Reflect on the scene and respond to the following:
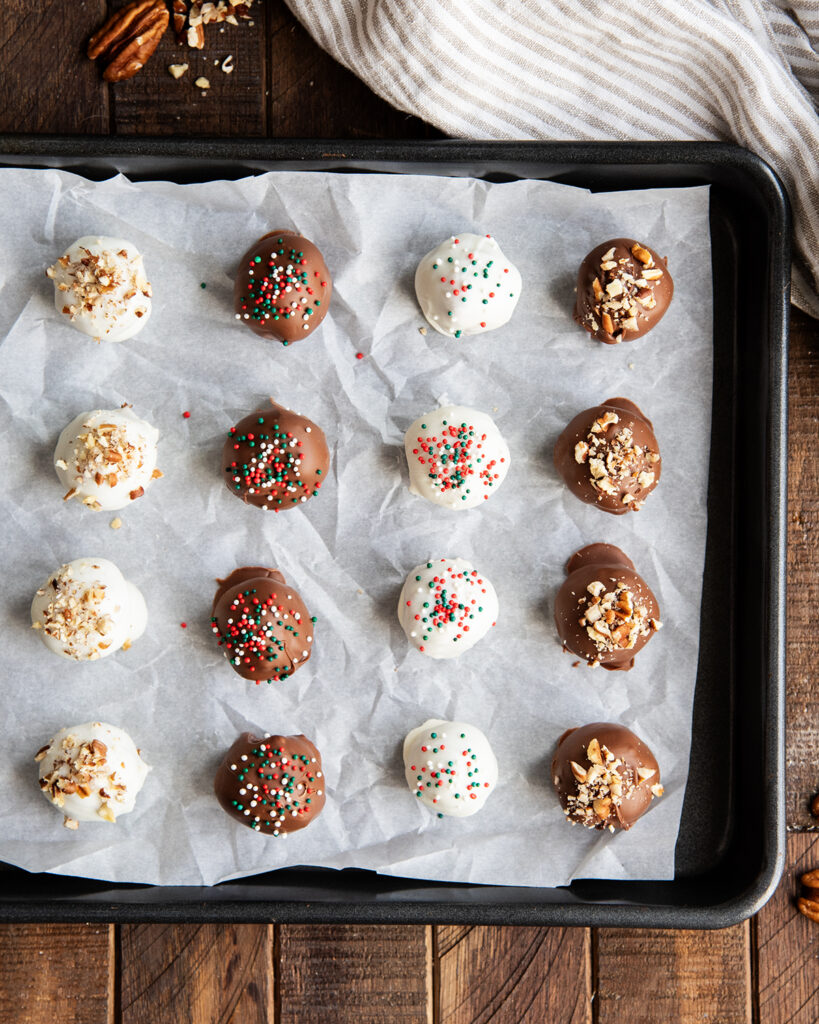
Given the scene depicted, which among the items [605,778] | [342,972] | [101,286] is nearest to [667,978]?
[605,778]

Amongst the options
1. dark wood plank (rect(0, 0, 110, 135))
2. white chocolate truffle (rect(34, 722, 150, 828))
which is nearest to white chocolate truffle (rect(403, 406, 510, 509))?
white chocolate truffle (rect(34, 722, 150, 828))

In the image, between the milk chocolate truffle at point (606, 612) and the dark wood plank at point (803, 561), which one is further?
the dark wood plank at point (803, 561)

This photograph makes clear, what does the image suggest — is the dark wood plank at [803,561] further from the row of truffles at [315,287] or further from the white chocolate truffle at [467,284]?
the white chocolate truffle at [467,284]

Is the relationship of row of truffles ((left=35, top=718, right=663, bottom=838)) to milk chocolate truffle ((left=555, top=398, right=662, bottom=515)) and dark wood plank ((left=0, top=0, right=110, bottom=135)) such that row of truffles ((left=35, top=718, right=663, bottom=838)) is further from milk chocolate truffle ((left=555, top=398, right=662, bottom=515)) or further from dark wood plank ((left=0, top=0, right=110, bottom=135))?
dark wood plank ((left=0, top=0, right=110, bottom=135))

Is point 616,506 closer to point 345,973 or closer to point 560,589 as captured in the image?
point 560,589

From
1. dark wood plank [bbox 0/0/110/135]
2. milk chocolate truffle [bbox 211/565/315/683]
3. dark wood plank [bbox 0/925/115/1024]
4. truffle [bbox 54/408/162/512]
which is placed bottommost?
dark wood plank [bbox 0/925/115/1024]

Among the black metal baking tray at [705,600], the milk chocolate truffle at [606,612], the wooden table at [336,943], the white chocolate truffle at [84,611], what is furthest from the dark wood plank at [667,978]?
the white chocolate truffle at [84,611]

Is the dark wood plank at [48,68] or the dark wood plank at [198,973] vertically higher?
the dark wood plank at [48,68]

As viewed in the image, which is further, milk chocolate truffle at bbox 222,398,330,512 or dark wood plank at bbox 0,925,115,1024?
dark wood plank at bbox 0,925,115,1024

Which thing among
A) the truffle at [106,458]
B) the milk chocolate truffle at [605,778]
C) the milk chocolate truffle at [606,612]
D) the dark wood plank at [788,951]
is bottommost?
the dark wood plank at [788,951]
